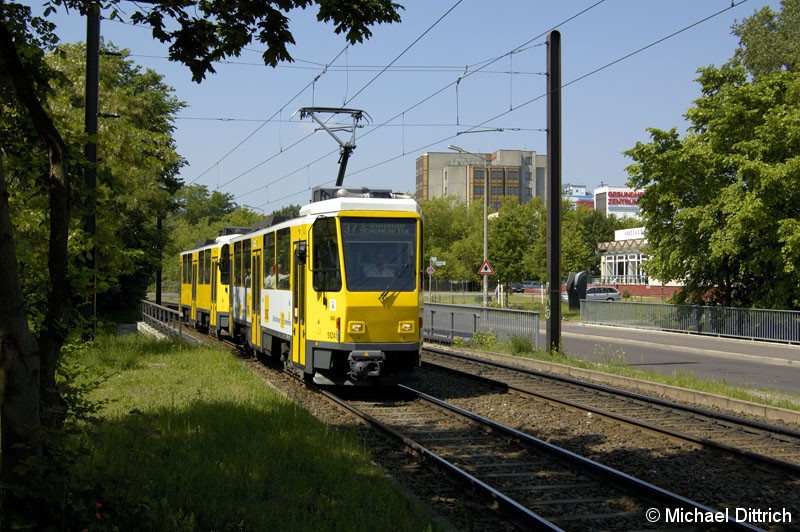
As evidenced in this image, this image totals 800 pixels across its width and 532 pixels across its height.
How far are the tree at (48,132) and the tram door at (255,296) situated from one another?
1011 centimetres

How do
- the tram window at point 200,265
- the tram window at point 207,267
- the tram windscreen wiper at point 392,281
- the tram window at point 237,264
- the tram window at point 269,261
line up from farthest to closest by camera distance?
the tram window at point 200,265
the tram window at point 207,267
the tram window at point 237,264
the tram window at point 269,261
the tram windscreen wiper at point 392,281

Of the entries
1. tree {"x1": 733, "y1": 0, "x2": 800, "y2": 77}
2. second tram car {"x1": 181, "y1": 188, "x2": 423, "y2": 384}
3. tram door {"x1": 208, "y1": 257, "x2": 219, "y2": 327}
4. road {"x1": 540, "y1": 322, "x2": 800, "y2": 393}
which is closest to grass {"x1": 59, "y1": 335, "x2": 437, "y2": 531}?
second tram car {"x1": 181, "y1": 188, "x2": 423, "y2": 384}

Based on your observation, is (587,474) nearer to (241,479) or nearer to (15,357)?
(241,479)

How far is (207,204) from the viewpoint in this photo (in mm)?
115125

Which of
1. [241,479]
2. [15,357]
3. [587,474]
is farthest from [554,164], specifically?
[15,357]

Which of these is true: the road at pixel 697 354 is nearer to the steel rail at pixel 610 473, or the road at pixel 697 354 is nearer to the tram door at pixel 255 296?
the steel rail at pixel 610 473

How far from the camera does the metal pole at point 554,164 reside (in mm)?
19516

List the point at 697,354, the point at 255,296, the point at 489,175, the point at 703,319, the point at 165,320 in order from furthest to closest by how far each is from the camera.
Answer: the point at 489,175 → the point at 703,319 → the point at 165,320 → the point at 697,354 → the point at 255,296

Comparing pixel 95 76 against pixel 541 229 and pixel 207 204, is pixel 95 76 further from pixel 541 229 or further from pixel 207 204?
pixel 207 204

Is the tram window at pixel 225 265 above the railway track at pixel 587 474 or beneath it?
above

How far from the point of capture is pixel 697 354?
2395 cm

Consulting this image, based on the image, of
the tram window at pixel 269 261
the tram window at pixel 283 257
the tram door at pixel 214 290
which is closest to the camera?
the tram window at pixel 283 257

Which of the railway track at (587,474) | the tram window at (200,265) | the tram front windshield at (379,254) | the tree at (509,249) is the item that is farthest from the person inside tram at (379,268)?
the tree at (509,249)
